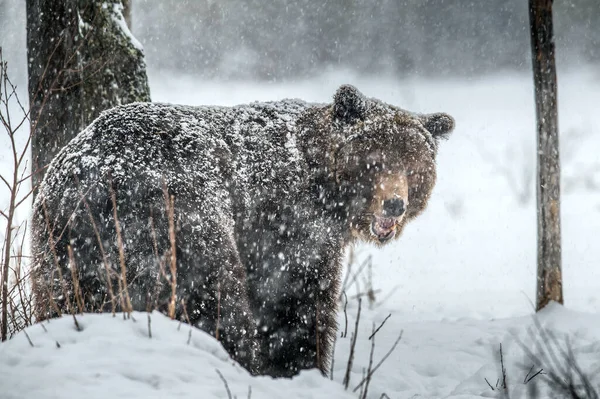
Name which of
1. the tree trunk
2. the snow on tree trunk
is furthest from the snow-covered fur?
the tree trunk

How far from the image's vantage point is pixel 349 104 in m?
4.25

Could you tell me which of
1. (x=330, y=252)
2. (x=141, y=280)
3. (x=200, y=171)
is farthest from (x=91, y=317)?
(x=330, y=252)

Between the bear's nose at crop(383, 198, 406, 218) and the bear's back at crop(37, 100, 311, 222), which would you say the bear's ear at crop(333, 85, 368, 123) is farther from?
the bear's nose at crop(383, 198, 406, 218)

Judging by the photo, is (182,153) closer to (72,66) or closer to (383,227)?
(383,227)

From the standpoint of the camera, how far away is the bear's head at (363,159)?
4.19 metres

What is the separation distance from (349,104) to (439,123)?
1.00 meters

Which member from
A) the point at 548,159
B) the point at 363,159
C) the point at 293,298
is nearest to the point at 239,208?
the point at 293,298

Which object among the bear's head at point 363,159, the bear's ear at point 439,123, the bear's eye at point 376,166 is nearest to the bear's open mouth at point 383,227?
the bear's head at point 363,159

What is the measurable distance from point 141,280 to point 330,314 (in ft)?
5.31

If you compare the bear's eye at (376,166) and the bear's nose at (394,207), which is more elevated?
the bear's eye at (376,166)

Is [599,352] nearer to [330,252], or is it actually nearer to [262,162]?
[330,252]

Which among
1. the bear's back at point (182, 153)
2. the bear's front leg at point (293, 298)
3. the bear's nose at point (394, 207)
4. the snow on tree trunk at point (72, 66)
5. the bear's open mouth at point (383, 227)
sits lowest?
the bear's front leg at point (293, 298)

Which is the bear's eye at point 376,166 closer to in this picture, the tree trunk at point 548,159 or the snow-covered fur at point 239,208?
the snow-covered fur at point 239,208

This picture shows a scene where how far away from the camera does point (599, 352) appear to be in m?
5.08
